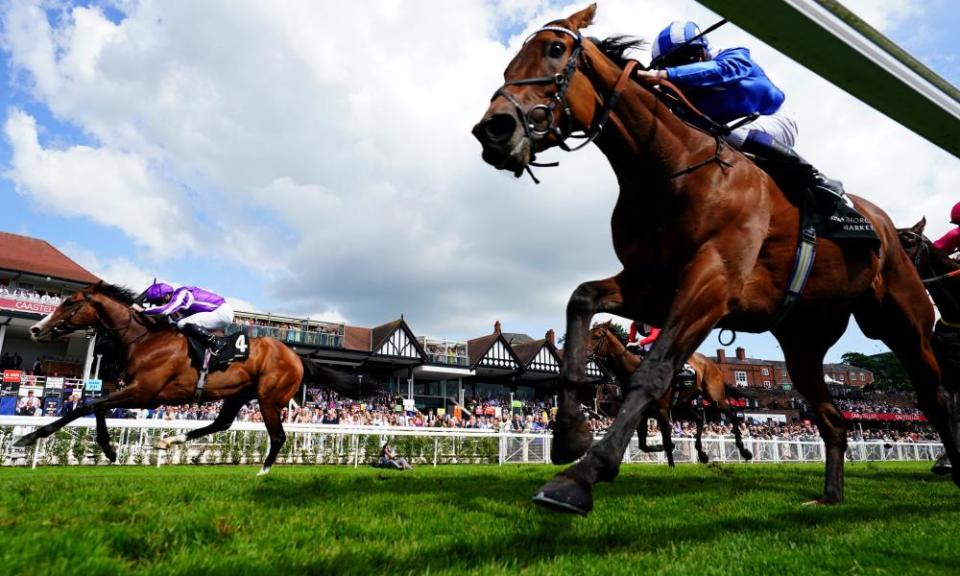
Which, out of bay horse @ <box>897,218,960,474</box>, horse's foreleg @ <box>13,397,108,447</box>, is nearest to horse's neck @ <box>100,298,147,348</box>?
horse's foreleg @ <box>13,397,108,447</box>

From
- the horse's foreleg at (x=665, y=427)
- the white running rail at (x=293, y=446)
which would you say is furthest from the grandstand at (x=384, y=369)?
the horse's foreleg at (x=665, y=427)

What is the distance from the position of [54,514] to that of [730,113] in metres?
4.76

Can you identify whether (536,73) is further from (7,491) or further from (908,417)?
(908,417)

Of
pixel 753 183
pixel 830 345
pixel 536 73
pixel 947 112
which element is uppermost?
pixel 536 73

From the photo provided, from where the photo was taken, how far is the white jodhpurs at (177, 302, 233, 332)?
393 inches

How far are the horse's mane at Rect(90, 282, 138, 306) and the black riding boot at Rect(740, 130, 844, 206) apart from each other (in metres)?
9.53

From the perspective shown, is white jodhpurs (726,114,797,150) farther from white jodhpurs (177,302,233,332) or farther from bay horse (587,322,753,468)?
white jodhpurs (177,302,233,332)

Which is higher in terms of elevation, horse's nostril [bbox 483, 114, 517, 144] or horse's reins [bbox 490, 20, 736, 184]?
horse's reins [bbox 490, 20, 736, 184]

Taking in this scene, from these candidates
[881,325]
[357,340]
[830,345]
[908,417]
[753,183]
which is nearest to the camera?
[753,183]

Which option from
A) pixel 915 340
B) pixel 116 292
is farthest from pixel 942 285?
pixel 116 292

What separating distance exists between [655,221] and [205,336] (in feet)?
26.4

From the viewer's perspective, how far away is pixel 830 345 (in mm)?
5695

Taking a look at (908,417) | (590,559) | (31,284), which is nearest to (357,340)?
(31,284)

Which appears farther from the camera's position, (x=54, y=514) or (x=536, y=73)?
(x=536, y=73)
